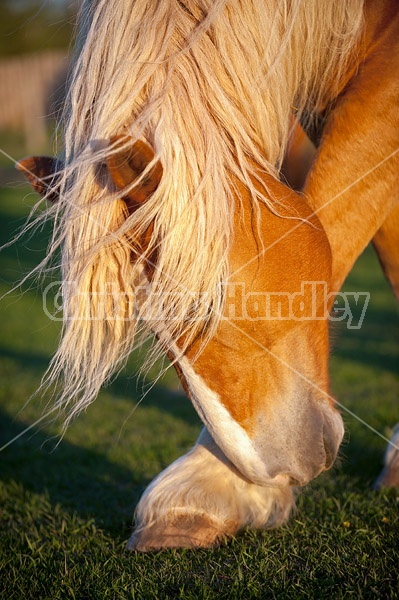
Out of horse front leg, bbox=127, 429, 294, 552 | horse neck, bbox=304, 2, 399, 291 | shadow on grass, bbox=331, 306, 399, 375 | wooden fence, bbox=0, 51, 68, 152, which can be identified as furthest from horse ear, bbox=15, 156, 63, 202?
wooden fence, bbox=0, 51, 68, 152

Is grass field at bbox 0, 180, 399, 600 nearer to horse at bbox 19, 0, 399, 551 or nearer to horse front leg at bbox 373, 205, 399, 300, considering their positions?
horse at bbox 19, 0, 399, 551

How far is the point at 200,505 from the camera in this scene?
2.26 metres

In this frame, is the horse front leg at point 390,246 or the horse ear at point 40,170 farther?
the horse front leg at point 390,246

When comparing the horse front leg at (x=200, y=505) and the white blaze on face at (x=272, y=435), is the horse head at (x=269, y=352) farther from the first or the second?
the horse front leg at (x=200, y=505)

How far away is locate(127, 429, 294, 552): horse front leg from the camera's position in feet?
7.41

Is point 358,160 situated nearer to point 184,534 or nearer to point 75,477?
point 184,534

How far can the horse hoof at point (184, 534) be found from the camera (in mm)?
2266

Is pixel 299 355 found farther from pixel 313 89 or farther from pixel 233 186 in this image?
pixel 313 89

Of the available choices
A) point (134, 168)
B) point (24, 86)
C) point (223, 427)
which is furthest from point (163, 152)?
point (24, 86)

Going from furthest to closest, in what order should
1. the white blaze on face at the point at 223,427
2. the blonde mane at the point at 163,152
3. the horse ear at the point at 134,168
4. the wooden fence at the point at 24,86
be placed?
the wooden fence at the point at 24,86
the white blaze on face at the point at 223,427
the blonde mane at the point at 163,152
the horse ear at the point at 134,168

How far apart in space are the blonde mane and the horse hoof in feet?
1.90

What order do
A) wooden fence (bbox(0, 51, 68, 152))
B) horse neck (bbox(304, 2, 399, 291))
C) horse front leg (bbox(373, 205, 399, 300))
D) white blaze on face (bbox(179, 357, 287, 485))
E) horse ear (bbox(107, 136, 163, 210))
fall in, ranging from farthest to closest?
1. wooden fence (bbox(0, 51, 68, 152))
2. horse front leg (bbox(373, 205, 399, 300))
3. horse neck (bbox(304, 2, 399, 291))
4. white blaze on face (bbox(179, 357, 287, 485))
5. horse ear (bbox(107, 136, 163, 210))

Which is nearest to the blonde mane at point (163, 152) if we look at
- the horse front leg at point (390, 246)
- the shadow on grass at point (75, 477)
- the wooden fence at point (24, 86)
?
the horse front leg at point (390, 246)

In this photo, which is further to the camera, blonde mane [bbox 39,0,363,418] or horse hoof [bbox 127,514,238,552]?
horse hoof [bbox 127,514,238,552]
